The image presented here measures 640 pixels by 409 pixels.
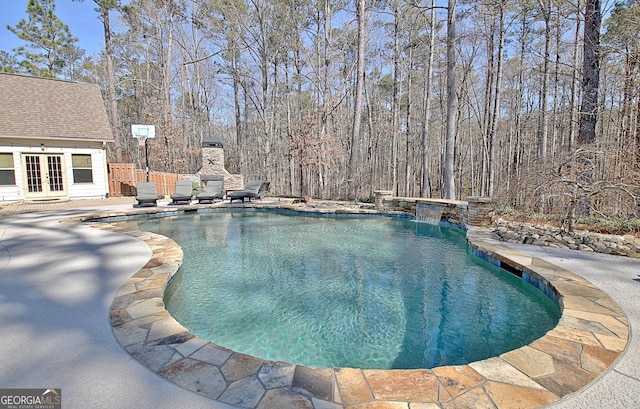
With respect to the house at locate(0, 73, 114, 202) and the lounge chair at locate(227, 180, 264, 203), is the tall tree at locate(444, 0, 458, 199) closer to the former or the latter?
the lounge chair at locate(227, 180, 264, 203)

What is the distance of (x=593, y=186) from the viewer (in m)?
4.66

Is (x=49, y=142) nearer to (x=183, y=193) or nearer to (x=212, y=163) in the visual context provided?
(x=183, y=193)

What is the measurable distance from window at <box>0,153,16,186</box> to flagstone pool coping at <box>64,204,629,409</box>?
469 inches

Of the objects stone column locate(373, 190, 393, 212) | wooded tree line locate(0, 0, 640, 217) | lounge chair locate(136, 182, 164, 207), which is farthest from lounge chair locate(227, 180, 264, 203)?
stone column locate(373, 190, 393, 212)

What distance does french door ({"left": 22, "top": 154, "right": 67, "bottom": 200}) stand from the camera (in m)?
10.6

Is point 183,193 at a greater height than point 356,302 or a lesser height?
greater

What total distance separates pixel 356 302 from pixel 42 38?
72.1 ft

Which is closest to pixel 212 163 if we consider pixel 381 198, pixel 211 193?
pixel 211 193

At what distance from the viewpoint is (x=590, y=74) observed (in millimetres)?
6461

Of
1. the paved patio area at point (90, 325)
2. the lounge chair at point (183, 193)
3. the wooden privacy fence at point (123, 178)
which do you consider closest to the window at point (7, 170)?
the wooden privacy fence at point (123, 178)

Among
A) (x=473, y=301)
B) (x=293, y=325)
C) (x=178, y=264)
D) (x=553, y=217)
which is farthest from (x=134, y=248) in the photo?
(x=553, y=217)

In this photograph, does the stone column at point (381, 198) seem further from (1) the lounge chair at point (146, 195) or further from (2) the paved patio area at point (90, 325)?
(1) the lounge chair at point (146, 195)

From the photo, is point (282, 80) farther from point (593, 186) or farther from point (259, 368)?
point (259, 368)

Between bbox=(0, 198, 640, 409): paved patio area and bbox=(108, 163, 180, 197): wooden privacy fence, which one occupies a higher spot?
bbox=(108, 163, 180, 197): wooden privacy fence
